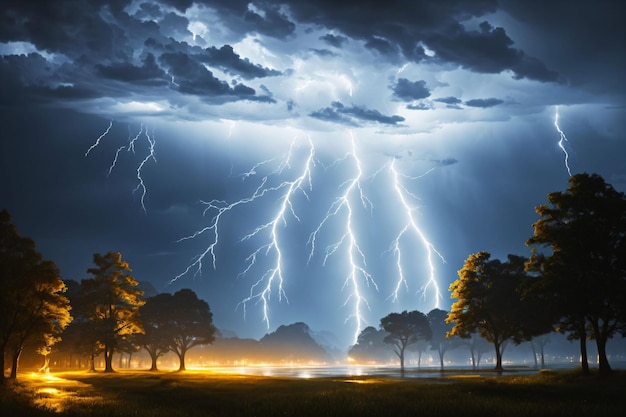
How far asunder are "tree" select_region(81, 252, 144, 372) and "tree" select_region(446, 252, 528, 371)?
3919cm

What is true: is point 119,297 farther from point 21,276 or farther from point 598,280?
point 598,280

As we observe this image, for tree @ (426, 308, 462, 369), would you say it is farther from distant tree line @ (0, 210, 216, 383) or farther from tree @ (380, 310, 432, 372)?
distant tree line @ (0, 210, 216, 383)

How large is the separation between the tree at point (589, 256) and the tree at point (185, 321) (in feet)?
204

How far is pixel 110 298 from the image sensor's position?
6600 centimetres

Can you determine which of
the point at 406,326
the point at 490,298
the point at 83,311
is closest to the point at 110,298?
the point at 83,311

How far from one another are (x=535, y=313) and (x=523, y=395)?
19474 mm

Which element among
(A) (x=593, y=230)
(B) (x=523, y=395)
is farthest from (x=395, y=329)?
(B) (x=523, y=395)

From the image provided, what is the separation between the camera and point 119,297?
220 feet

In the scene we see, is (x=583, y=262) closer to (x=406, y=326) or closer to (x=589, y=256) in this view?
(x=589, y=256)

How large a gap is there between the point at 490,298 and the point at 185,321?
50.3 metres

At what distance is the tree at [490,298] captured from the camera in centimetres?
5906

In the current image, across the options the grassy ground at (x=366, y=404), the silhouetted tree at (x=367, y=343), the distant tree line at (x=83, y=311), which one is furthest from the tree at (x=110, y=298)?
the silhouetted tree at (x=367, y=343)

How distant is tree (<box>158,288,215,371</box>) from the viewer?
3425 inches

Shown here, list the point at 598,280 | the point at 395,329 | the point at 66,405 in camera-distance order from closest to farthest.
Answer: the point at 66,405 → the point at 598,280 → the point at 395,329
